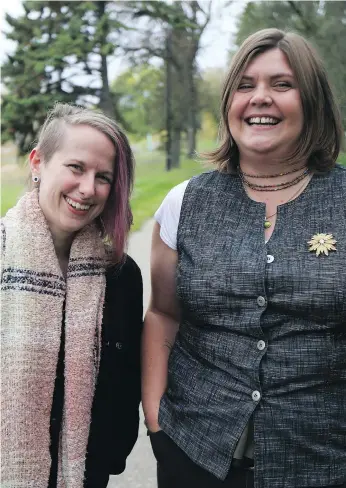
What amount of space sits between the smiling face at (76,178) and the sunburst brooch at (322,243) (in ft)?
2.39

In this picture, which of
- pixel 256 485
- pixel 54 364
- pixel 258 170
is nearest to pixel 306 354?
pixel 256 485

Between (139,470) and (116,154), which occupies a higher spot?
(116,154)

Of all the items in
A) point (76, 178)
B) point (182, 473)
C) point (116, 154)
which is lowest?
point (182, 473)

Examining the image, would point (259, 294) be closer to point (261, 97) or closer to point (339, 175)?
point (339, 175)

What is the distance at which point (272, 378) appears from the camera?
1.69 m

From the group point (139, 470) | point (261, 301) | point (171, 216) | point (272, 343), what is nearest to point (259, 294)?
point (261, 301)

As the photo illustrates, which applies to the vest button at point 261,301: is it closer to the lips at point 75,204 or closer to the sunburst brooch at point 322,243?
the sunburst brooch at point 322,243

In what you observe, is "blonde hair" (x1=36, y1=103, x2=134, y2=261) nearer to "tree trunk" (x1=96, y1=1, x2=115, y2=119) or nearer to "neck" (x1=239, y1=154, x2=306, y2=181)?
"neck" (x1=239, y1=154, x2=306, y2=181)

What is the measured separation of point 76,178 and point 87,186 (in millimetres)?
49

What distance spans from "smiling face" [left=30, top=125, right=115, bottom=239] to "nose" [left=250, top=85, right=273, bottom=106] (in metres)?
0.51

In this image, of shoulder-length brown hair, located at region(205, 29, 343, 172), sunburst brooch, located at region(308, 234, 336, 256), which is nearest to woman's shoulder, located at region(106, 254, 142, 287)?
shoulder-length brown hair, located at region(205, 29, 343, 172)

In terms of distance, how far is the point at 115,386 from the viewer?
6.84 feet

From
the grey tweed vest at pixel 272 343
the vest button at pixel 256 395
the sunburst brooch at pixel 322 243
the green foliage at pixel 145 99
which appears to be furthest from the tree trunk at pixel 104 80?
the vest button at pixel 256 395

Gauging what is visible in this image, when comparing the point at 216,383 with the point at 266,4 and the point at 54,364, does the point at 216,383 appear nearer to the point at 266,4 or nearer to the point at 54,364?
the point at 54,364
